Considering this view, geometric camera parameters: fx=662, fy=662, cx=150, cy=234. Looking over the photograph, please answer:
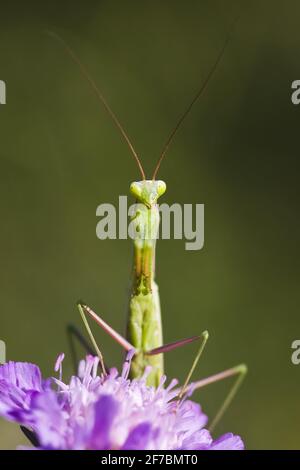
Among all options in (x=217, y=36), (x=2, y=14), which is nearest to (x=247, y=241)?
(x=217, y=36)

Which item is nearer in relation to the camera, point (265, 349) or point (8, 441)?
point (8, 441)

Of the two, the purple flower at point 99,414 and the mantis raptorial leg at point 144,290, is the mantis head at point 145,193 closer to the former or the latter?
the mantis raptorial leg at point 144,290

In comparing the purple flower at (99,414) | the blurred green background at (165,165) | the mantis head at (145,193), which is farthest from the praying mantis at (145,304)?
the blurred green background at (165,165)

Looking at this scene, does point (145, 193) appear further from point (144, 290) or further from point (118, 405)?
point (118, 405)

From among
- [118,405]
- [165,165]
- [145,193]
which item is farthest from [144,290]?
[165,165]

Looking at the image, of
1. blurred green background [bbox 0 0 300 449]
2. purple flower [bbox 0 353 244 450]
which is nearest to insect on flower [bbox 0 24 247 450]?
purple flower [bbox 0 353 244 450]

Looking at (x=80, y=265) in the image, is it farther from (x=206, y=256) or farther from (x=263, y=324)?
(x=263, y=324)
